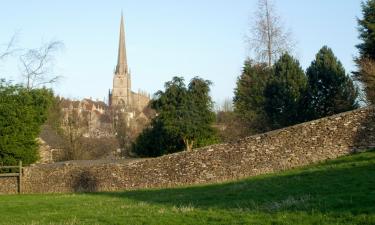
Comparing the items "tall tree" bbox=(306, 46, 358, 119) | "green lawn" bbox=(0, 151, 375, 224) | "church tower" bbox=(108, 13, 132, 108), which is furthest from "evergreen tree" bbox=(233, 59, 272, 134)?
"church tower" bbox=(108, 13, 132, 108)

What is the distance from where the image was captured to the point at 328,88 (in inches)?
1391

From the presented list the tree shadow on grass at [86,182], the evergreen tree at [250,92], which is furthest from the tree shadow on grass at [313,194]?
the evergreen tree at [250,92]

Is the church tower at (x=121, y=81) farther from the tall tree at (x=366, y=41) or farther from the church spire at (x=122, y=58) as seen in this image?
the tall tree at (x=366, y=41)

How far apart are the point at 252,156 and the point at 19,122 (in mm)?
17410

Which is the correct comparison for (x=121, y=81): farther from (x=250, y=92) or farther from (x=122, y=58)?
(x=250, y=92)

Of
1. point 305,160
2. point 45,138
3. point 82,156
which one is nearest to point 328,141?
point 305,160

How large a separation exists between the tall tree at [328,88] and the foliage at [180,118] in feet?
25.6

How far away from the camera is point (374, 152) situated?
22406mm

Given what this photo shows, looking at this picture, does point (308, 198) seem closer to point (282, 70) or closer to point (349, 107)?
point (349, 107)

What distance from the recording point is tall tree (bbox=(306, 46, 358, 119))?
3425cm

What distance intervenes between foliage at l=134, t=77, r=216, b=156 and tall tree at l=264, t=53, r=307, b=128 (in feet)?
15.7

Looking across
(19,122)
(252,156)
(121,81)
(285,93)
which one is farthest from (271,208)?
(121,81)

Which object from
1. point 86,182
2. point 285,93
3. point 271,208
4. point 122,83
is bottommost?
point 271,208

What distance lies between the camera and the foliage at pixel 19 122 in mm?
34188
